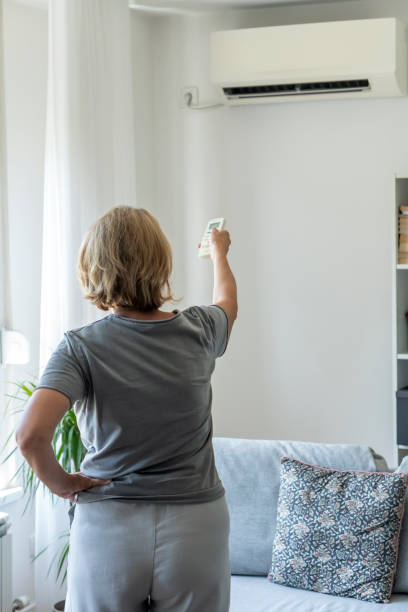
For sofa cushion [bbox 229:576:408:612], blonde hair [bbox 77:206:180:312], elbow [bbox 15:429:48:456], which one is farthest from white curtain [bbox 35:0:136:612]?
elbow [bbox 15:429:48:456]

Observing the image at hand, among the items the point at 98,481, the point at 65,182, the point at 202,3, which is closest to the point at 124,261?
the point at 98,481

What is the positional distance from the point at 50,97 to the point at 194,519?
2.04 meters

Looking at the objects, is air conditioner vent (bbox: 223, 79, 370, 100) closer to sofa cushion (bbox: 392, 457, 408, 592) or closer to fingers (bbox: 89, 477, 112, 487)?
sofa cushion (bbox: 392, 457, 408, 592)

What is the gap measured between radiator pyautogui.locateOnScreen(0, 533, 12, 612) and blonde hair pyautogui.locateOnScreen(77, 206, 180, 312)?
1360mm

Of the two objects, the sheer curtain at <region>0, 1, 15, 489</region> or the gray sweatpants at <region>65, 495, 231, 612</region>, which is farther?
the sheer curtain at <region>0, 1, 15, 489</region>

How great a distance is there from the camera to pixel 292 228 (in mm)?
3855

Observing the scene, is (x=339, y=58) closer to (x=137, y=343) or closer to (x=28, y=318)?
(x=28, y=318)

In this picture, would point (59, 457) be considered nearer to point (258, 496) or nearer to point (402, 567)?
point (258, 496)

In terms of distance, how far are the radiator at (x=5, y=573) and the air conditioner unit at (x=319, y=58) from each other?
6.93ft

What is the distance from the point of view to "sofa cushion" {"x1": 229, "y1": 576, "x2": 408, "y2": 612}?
7.62 feet

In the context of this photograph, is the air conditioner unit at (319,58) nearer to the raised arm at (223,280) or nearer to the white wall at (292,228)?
the white wall at (292,228)

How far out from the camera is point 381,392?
3.75 metres

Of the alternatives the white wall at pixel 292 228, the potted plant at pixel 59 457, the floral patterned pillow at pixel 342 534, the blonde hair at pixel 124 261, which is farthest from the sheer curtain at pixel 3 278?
the blonde hair at pixel 124 261

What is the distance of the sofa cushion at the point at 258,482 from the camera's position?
258cm
